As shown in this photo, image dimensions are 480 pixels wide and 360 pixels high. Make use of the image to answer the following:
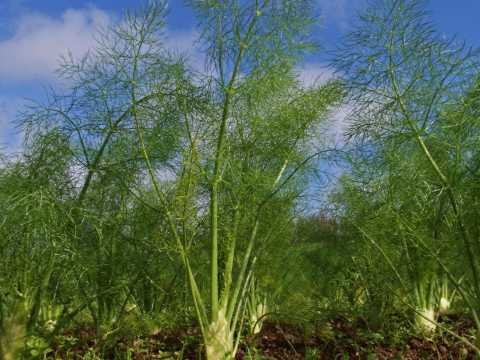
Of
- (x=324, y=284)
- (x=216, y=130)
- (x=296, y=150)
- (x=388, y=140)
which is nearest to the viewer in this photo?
(x=388, y=140)

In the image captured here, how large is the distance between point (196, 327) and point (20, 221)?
1920 mm

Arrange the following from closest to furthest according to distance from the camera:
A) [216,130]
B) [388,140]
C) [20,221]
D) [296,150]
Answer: [20,221] → [388,140] → [216,130] → [296,150]

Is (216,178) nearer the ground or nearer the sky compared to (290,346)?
nearer the sky

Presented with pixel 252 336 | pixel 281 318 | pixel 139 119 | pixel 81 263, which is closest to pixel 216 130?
pixel 139 119

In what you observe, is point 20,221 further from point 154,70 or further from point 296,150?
point 296,150

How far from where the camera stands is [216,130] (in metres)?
3.75

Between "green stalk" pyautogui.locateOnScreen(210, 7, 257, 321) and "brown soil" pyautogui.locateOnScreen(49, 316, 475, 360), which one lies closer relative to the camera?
"green stalk" pyautogui.locateOnScreen(210, 7, 257, 321)

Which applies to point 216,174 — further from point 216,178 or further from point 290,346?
point 290,346

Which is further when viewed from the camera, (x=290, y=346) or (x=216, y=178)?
(x=290, y=346)

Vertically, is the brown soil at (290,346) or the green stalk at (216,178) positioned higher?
the green stalk at (216,178)

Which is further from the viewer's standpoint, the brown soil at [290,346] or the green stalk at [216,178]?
the brown soil at [290,346]

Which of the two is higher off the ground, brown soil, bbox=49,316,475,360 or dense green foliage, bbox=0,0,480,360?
dense green foliage, bbox=0,0,480,360

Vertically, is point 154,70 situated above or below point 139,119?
above

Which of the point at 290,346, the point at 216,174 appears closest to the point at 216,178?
the point at 216,174
